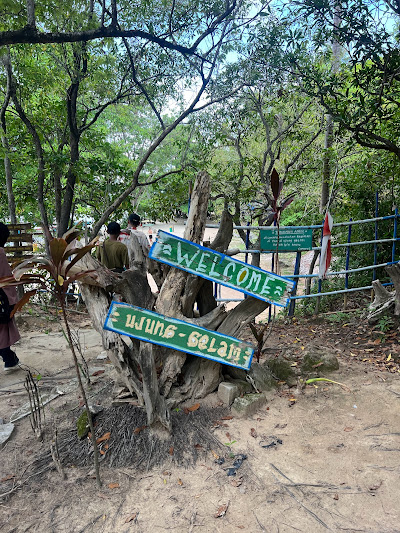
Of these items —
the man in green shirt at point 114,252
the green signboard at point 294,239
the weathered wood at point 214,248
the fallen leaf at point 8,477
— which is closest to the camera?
the fallen leaf at point 8,477

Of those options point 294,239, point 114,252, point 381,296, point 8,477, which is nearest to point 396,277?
point 381,296

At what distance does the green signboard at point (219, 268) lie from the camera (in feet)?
8.87

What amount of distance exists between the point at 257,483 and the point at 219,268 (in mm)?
1472

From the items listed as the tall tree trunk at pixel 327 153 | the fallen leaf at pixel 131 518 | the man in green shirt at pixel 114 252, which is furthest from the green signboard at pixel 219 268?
the tall tree trunk at pixel 327 153

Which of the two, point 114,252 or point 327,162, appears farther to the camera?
point 327,162

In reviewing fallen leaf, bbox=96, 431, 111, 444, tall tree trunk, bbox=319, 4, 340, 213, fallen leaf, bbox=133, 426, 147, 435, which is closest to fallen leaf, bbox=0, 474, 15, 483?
fallen leaf, bbox=96, 431, 111, 444

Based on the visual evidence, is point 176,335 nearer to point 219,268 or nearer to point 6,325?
point 219,268

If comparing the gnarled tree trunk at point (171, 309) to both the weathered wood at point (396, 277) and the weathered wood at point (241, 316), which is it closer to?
the weathered wood at point (241, 316)

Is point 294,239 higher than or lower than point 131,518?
higher

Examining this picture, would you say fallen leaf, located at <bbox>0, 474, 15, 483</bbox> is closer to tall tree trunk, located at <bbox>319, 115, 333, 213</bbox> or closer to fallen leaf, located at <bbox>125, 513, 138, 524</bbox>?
fallen leaf, located at <bbox>125, 513, 138, 524</bbox>

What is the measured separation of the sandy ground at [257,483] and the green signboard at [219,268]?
101 centimetres

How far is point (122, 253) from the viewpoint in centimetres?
483

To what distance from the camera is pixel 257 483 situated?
2.20 meters

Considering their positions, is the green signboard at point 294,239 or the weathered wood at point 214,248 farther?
the green signboard at point 294,239
